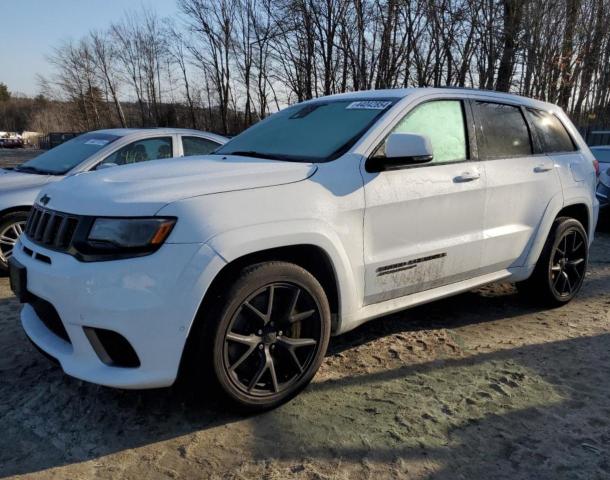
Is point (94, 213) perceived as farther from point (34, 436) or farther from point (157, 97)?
point (157, 97)

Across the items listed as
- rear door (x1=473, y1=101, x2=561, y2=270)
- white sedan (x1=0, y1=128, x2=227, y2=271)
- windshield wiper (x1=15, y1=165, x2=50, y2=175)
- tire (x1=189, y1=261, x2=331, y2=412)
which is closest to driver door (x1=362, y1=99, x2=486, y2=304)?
rear door (x1=473, y1=101, x2=561, y2=270)

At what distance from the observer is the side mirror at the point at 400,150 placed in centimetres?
289

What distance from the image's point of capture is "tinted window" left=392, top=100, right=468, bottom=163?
131 inches

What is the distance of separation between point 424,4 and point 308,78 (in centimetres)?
642

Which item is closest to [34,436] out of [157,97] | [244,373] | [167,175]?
[244,373]

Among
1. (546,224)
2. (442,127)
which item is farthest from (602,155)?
(442,127)

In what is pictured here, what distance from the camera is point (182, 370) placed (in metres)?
2.53

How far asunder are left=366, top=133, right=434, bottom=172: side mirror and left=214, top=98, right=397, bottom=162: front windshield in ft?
0.64

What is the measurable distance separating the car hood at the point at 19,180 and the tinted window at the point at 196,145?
5.30 ft

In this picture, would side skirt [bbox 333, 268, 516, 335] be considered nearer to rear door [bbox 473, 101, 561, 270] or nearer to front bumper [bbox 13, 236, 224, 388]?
rear door [bbox 473, 101, 561, 270]

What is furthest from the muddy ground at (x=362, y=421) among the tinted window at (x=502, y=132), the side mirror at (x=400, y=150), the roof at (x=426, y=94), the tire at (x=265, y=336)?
the roof at (x=426, y=94)

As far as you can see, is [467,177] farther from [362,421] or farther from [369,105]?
[362,421]

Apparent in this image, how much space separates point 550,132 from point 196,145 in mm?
4041

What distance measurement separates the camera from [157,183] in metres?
2.57
